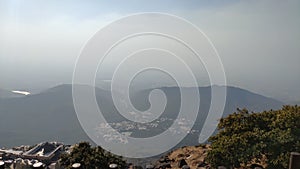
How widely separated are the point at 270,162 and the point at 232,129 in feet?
5.63

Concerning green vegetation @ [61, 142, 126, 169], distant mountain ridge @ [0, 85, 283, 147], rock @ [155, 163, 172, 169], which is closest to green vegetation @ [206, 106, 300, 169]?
rock @ [155, 163, 172, 169]

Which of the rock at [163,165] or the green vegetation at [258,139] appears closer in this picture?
the green vegetation at [258,139]

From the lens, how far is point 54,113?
301 ft

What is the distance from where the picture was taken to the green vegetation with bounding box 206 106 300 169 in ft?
25.0

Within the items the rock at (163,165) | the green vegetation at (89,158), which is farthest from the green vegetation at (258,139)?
the green vegetation at (89,158)

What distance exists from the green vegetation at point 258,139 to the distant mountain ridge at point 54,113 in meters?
39.7

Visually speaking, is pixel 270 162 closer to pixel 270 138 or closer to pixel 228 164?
pixel 270 138

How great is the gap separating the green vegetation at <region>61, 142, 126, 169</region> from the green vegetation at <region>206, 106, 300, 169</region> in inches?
123

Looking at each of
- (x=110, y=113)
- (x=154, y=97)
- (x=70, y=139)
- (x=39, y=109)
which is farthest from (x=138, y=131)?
(x=39, y=109)

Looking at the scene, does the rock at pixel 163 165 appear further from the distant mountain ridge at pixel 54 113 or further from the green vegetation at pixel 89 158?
the distant mountain ridge at pixel 54 113

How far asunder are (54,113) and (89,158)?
8855cm

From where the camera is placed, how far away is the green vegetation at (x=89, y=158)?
836cm

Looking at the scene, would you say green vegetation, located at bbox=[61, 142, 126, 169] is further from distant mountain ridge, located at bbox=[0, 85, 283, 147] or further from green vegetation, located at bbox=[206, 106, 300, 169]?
distant mountain ridge, located at bbox=[0, 85, 283, 147]

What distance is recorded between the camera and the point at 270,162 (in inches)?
305
